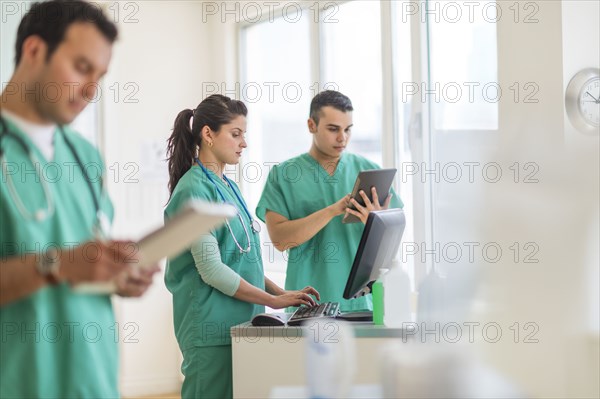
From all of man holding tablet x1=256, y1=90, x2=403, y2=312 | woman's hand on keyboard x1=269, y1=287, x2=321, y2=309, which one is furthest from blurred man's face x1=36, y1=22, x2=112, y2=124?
man holding tablet x1=256, y1=90, x2=403, y2=312

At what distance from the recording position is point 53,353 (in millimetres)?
1265

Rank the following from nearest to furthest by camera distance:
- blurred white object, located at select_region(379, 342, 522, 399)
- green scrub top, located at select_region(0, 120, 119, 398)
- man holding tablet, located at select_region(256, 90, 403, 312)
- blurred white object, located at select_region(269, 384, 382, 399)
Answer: blurred white object, located at select_region(379, 342, 522, 399)
green scrub top, located at select_region(0, 120, 119, 398)
blurred white object, located at select_region(269, 384, 382, 399)
man holding tablet, located at select_region(256, 90, 403, 312)

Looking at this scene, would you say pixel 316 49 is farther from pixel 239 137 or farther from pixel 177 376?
pixel 177 376

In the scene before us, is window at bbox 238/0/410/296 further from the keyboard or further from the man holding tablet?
the keyboard

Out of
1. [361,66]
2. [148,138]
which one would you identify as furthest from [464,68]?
[148,138]

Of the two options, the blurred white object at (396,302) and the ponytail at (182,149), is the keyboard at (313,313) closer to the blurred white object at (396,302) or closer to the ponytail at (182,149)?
the blurred white object at (396,302)

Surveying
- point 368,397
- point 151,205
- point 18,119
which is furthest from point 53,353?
point 151,205

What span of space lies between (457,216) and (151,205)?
3.23 m

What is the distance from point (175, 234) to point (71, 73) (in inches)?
12.4

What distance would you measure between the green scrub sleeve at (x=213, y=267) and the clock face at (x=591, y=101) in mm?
1001

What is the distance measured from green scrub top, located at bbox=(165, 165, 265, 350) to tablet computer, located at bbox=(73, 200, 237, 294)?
947mm

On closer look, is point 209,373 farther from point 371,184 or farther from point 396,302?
point 371,184

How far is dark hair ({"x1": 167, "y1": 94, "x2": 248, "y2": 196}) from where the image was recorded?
231 cm

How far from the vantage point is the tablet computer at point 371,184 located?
7.64 feet
